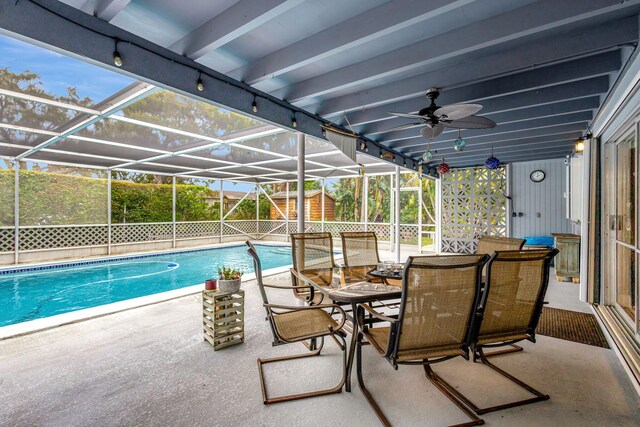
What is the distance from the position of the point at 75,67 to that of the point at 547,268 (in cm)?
463

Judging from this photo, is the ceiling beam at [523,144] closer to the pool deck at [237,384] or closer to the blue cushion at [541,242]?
the blue cushion at [541,242]

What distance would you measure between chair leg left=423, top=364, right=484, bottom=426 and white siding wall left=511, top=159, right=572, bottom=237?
6.81 m

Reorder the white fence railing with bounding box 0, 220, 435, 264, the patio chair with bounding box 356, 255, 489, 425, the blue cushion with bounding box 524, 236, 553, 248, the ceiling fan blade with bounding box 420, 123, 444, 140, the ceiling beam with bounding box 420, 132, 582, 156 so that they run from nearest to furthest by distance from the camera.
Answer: the patio chair with bounding box 356, 255, 489, 425 → the ceiling fan blade with bounding box 420, 123, 444, 140 → the ceiling beam with bounding box 420, 132, 582, 156 → the blue cushion with bounding box 524, 236, 553, 248 → the white fence railing with bounding box 0, 220, 435, 264

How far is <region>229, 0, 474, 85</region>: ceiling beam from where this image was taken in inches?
78.8

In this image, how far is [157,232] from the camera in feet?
33.1

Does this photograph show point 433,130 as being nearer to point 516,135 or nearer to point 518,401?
point 518,401

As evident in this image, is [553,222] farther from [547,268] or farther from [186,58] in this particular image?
[186,58]

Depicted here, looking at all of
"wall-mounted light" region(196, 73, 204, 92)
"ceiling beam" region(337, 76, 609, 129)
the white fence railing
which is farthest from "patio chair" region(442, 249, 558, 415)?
the white fence railing

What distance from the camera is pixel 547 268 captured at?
6.54ft

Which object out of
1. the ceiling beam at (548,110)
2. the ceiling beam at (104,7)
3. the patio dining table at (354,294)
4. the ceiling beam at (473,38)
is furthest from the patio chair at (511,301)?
the ceiling beam at (104,7)

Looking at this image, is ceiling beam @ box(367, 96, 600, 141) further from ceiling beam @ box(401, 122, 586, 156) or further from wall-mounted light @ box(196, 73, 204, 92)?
wall-mounted light @ box(196, 73, 204, 92)

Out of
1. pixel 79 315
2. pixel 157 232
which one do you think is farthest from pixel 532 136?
pixel 157 232

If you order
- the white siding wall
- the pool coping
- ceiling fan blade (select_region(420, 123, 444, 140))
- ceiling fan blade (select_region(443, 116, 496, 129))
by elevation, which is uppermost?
ceiling fan blade (select_region(443, 116, 496, 129))

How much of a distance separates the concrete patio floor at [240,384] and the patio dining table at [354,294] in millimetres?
298
